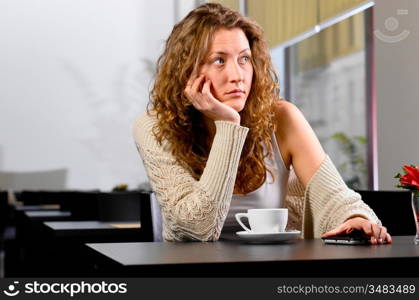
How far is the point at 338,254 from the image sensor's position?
1256 millimetres

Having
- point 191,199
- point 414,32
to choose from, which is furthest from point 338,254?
point 414,32

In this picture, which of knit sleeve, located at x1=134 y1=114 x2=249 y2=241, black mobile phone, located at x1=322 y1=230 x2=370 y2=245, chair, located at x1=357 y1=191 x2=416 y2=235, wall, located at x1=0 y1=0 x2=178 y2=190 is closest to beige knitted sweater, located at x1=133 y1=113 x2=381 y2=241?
knit sleeve, located at x1=134 y1=114 x2=249 y2=241

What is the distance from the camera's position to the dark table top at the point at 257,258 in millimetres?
1111

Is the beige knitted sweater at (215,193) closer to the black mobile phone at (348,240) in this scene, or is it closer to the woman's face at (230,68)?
the woman's face at (230,68)

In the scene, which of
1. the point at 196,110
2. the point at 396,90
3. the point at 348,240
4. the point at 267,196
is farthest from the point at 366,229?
the point at 396,90

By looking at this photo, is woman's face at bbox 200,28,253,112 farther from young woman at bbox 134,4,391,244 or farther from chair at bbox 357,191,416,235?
chair at bbox 357,191,416,235

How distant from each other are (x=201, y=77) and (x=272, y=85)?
0.26 metres

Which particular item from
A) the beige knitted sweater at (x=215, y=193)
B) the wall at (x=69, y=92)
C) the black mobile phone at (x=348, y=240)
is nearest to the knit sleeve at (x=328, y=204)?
the beige knitted sweater at (x=215, y=193)

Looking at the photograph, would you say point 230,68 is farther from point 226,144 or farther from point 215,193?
point 215,193

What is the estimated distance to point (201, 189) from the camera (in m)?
1.77

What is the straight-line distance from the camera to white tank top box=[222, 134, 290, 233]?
196 cm

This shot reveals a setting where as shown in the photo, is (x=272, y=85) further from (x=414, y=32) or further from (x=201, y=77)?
(x=414, y=32)

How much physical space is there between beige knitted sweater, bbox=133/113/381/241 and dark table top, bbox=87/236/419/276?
1.01 ft

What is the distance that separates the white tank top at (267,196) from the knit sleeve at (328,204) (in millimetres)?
107
